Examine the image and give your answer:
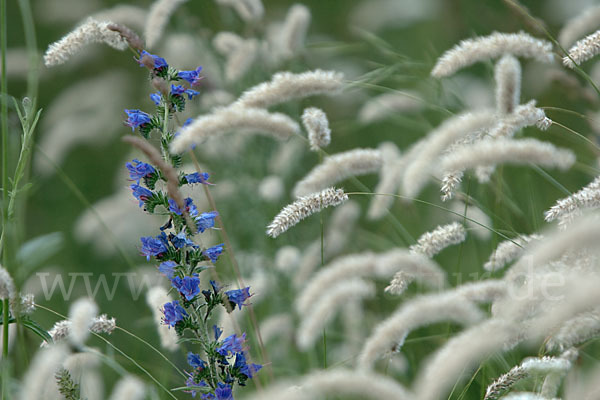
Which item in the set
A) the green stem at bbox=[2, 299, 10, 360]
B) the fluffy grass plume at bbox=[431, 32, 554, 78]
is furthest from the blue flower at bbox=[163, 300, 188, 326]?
the fluffy grass plume at bbox=[431, 32, 554, 78]

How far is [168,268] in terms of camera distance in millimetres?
1460

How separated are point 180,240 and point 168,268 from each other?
63 millimetres

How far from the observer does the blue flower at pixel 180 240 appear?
1.45 m

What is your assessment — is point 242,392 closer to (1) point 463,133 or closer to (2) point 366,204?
(1) point 463,133

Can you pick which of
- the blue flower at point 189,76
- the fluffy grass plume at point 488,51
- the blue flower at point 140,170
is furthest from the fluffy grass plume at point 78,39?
the fluffy grass plume at point 488,51

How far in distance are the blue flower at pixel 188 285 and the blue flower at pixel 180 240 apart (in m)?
0.07

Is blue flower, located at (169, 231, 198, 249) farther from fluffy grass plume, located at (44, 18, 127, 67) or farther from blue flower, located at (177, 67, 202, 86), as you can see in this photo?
fluffy grass plume, located at (44, 18, 127, 67)

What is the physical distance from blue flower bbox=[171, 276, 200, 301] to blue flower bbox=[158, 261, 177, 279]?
0.03 metres

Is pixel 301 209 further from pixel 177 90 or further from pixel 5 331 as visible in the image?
pixel 5 331

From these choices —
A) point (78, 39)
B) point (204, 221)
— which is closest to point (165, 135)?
Result: point (204, 221)

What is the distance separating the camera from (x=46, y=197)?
4.60 metres

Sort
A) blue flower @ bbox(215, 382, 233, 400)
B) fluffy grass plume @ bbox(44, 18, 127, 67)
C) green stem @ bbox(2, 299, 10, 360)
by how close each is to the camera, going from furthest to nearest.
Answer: fluffy grass plume @ bbox(44, 18, 127, 67) < green stem @ bbox(2, 299, 10, 360) < blue flower @ bbox(215, 382, 233, 400)

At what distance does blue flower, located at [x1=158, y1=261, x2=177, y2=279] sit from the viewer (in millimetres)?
1442

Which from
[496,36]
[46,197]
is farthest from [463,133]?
[46,197]
